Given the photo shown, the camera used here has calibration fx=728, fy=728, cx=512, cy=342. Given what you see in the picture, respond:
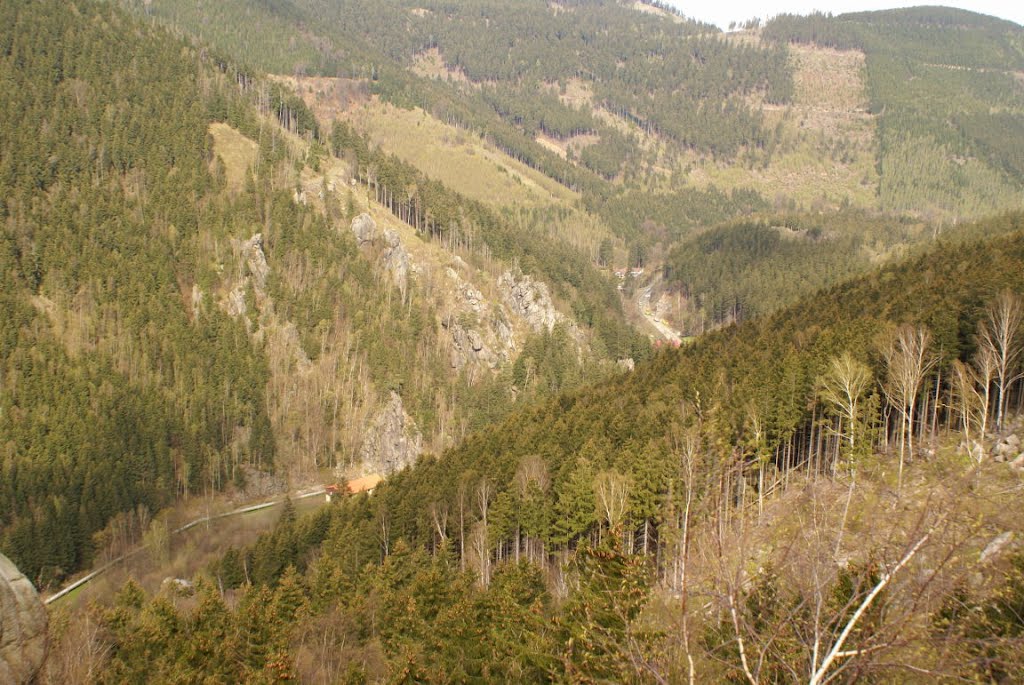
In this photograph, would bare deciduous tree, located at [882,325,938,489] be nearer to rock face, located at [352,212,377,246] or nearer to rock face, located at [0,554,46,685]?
rock face, located at [0,554,46,685]

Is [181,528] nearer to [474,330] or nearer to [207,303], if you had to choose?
[207,303]

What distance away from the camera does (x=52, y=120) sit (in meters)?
171

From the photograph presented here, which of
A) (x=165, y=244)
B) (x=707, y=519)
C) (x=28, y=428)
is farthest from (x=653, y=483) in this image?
(x=165, y=244)

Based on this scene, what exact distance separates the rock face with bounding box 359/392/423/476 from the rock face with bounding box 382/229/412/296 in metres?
30.0

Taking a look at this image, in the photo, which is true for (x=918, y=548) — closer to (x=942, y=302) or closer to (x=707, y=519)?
(x=707, y=519)

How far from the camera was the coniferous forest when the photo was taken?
1184cm

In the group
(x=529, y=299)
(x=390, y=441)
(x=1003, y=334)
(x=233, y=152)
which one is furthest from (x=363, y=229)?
(x=1003, y=334)

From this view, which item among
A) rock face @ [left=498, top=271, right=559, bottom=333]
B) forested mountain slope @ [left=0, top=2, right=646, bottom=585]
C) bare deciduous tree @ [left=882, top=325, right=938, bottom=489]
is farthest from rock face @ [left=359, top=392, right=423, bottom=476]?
bare deciduous tree @ [left=882, top=325, right=938, bottom=489]

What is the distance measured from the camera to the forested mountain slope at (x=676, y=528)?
425 inches

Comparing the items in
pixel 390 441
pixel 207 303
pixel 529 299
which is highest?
pixel 529 299

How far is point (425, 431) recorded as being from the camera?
142750 mm

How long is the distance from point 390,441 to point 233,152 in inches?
3397

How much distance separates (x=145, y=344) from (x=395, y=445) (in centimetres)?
5156

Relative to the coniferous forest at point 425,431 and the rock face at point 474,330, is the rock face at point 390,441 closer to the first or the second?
the coniferous forest at point 425,431
